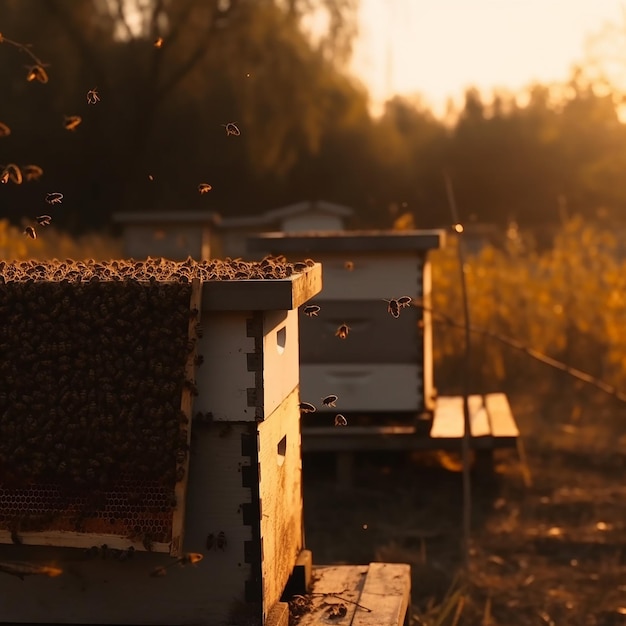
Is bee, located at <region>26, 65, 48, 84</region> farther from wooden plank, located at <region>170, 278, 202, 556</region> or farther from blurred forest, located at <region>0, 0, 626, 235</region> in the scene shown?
blurred forest, located at <region>0, 0, 626, 235</region>

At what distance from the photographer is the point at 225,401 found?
2.41m

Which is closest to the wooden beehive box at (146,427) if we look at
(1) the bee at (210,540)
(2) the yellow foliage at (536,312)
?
(1) the bee at (210,540)

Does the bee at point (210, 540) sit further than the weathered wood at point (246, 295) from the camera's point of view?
Yes

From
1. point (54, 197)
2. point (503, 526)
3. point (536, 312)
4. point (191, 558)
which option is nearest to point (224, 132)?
point (536, 312)

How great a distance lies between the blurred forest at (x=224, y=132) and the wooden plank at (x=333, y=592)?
1472 centimetres

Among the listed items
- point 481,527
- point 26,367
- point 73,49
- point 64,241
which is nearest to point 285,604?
point 26,367

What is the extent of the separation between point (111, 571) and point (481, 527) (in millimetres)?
2963

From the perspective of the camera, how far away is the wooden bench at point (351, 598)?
2736mm

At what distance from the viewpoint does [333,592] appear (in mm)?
3012

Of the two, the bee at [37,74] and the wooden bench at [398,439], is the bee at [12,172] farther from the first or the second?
the wooden bench at [398,439]

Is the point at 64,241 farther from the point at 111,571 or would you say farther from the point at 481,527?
the point at 111,571

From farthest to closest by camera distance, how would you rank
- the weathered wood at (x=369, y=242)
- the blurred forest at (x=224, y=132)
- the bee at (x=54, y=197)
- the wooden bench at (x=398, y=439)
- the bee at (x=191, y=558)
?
the blurred forest at (x=224, y=132) < the wooden bench at (x=398, y=439) < the weathered wood at (x=369, y=242) < the bee at (x=54, y=197) < the bee at (x=191, y=558)

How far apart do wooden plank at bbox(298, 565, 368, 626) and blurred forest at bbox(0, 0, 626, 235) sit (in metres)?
14.7

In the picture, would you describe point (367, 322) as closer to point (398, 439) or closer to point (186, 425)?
point (398, 439)
